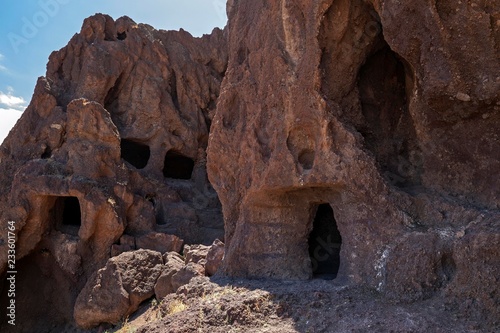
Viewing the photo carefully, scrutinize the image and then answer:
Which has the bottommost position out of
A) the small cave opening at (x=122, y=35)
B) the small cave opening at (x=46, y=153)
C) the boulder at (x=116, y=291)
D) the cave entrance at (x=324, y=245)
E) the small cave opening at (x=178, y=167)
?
the boulder at (x=116, y=291)

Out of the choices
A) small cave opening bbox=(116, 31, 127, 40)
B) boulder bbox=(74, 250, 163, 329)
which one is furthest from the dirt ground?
small cave opening bbox=(116, 31, 127, 40)

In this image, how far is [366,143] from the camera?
6820 mm

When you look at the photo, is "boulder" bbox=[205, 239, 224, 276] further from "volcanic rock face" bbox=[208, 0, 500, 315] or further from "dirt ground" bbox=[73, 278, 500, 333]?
"dirt ground" bbox=[73, 278, 500, 333]

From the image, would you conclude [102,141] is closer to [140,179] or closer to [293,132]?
[140,179]

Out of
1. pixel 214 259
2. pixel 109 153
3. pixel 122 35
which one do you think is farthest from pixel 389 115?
pixel 122 35

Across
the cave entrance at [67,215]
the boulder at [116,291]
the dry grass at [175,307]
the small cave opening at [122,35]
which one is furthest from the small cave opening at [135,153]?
the dry grass at [175,307]

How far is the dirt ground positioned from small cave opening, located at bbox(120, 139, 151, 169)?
11.5 meters

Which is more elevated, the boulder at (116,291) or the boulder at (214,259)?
the boulder at (214,259)

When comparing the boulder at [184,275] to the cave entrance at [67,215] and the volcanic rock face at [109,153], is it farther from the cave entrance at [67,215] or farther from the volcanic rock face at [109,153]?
the cave entrance at [67,215]

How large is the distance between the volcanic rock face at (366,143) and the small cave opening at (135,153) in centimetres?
934

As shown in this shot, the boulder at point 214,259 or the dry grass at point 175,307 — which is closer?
the dry grass at point 175,307

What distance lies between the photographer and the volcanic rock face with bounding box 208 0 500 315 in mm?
5090

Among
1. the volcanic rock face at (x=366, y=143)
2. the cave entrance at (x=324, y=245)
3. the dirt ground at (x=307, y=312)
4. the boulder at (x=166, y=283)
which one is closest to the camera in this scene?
the dirt ground at (x=307, y=312)

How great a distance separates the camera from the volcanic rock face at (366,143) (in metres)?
5.09
